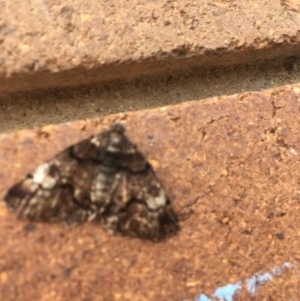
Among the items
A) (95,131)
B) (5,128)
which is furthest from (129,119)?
(5,128)

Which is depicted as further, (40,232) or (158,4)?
(158,4)

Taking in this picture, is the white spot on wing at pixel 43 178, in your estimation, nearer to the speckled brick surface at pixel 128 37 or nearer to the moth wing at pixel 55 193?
the moth wing at pixel 55 193

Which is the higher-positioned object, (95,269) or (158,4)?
(158,4)

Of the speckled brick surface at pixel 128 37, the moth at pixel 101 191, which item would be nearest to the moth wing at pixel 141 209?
the moth at pixel 101 191

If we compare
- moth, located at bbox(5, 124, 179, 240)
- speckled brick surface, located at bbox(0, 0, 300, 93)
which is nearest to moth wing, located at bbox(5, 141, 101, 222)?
moth, located at bbox(5, 124, 179, 240)

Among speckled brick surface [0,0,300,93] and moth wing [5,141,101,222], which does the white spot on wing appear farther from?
speckled brick surface [0,0,300,93]

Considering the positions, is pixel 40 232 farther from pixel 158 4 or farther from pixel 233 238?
pixel 158 4
